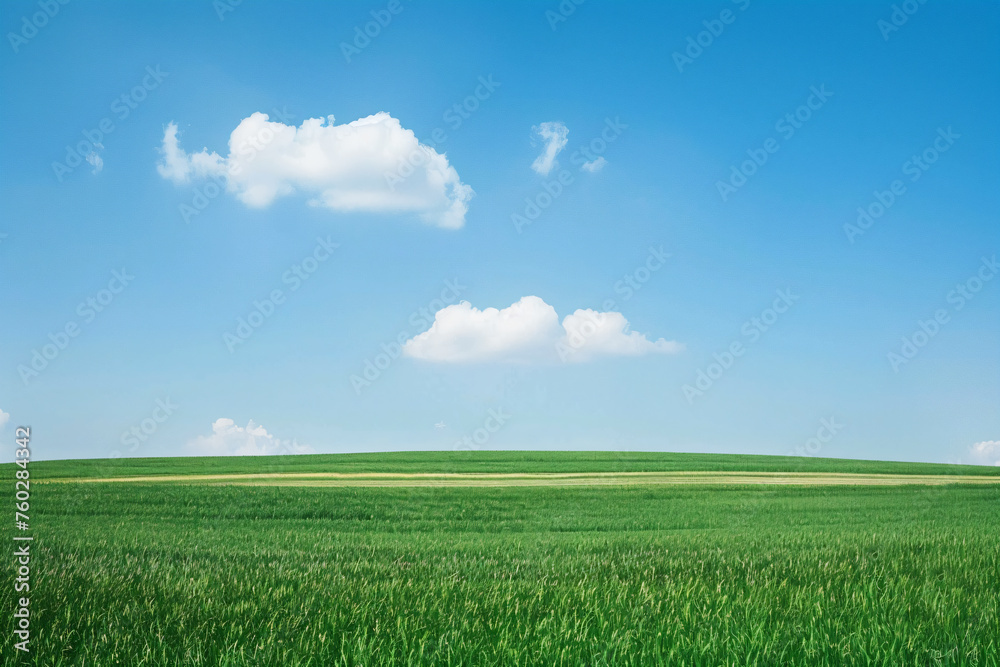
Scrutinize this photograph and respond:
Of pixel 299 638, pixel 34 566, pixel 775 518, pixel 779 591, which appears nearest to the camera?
pixel 299 638

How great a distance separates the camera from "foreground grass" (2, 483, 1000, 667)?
4172mm

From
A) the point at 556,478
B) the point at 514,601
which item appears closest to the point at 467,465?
the point at 556,478

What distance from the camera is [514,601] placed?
17.6ft

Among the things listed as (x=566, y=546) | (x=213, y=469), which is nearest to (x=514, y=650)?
(x=566, y=546)

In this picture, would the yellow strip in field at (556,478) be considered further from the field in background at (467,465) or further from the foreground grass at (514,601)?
the foreground grass at (514,601)

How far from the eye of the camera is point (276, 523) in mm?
16516

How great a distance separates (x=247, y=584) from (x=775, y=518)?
53.4 feet

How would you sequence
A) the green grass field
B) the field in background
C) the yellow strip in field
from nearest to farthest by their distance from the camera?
the green grass field < the yellow strip in field < the field in background

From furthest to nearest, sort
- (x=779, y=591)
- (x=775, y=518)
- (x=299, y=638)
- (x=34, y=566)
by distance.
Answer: (x=775, y=518), (x=34, y=566), (x=779, y=591), (x=299, y=638)

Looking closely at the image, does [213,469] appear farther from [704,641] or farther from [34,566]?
[704,641]

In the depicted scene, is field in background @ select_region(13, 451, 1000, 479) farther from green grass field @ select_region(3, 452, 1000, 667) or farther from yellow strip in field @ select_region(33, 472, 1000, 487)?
green grass field @ select_region(3, 452, 1000, 667)

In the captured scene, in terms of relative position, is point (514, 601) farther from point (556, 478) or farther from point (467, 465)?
point (467, 465)

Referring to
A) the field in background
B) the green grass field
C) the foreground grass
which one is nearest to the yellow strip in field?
the field in background

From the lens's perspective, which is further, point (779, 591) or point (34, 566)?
point (34, 566)
